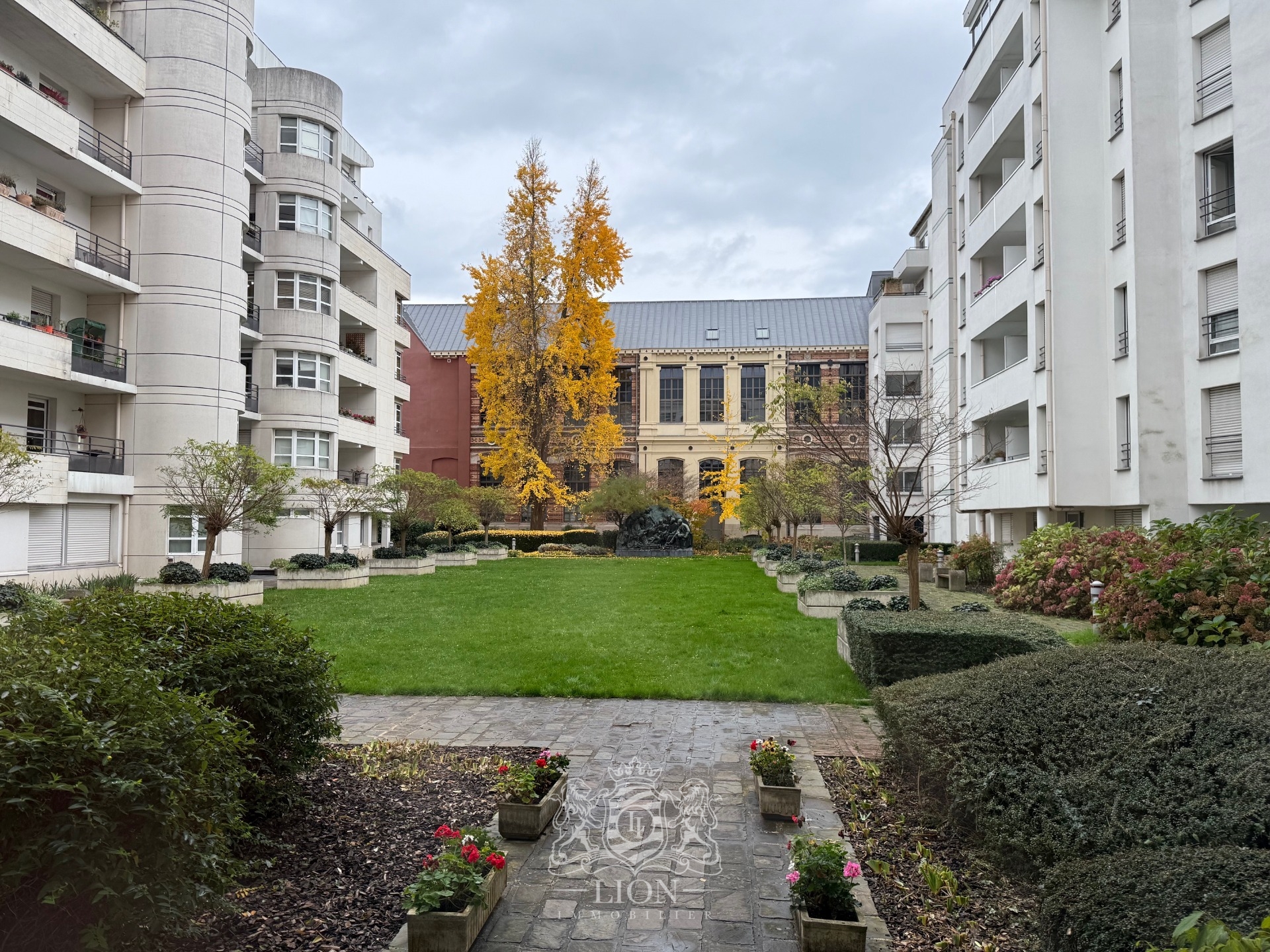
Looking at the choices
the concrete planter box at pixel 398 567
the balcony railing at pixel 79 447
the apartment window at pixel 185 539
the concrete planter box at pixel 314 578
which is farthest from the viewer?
the concrete planter box at pixel 398 567

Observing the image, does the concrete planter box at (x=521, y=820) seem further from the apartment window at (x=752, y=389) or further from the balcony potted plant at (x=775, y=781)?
the apartment window at (x=752, y=389)

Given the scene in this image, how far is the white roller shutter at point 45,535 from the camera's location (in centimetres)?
1969

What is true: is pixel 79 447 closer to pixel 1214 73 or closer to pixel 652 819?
pixel 652 819

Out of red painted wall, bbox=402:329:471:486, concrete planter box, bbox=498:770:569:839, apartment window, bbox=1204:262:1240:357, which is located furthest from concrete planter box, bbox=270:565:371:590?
red painted wall, bbox=402:329:471:486

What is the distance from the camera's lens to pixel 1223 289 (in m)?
16.4

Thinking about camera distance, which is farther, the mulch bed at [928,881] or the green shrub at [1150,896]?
the mulch bed at [928,881]

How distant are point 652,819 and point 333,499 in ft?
79.4

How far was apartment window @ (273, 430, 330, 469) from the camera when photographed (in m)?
29.8

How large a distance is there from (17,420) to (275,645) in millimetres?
19691

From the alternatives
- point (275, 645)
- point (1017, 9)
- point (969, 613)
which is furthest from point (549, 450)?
point (275, 645)

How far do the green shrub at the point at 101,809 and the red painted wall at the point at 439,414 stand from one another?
47972 mm

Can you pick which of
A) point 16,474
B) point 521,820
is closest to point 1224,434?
point 521,820

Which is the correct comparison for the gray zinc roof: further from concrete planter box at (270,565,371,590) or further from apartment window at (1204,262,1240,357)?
apartment window at (1204,262,1240,357)

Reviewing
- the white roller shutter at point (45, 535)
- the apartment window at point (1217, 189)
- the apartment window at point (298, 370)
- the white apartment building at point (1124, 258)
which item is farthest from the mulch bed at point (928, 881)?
the apartment window at point (298, 370)
